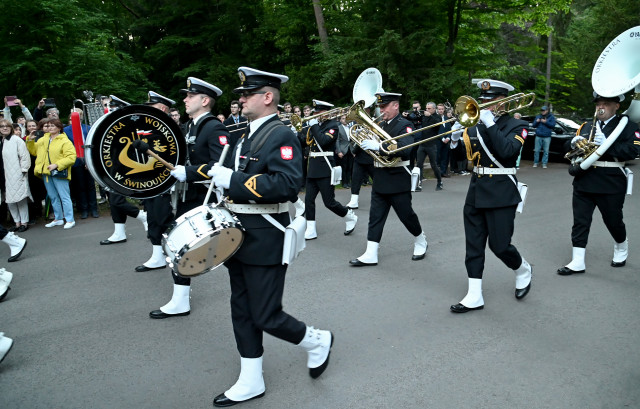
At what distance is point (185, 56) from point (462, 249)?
1882 cm

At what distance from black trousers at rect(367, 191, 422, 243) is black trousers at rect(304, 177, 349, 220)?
1.41m

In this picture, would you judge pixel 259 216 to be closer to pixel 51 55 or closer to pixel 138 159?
pixel 138 159

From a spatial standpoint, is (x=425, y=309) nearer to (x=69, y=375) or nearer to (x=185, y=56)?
(x=69, y=375)

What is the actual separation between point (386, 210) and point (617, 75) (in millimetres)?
2958

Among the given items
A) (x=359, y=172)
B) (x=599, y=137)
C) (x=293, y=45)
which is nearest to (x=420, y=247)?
(x=599, y=137)

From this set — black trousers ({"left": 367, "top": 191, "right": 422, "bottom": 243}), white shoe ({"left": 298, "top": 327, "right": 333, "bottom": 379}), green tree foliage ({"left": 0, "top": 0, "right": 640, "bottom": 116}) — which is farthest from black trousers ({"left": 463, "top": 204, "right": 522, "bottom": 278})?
green tree foliage ({"left": 0, "top": 0, "right": 640, "bottom": 116})

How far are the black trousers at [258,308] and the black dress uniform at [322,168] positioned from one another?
4312 millimetres

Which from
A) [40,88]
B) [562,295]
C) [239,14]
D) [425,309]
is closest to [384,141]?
[425,309]

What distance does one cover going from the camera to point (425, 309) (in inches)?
197

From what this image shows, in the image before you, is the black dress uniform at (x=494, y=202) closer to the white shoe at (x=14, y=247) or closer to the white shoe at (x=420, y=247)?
the white shoe at (x=420, y=247)

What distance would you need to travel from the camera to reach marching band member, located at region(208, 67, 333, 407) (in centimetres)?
326

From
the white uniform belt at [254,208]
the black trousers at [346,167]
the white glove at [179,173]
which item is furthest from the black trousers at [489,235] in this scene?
the black trousers at [346,167]

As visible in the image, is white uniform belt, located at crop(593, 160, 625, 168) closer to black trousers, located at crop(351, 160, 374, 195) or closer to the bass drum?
black trousers, located at crop(351, 160, 374, 195)

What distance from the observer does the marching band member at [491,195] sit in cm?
482
